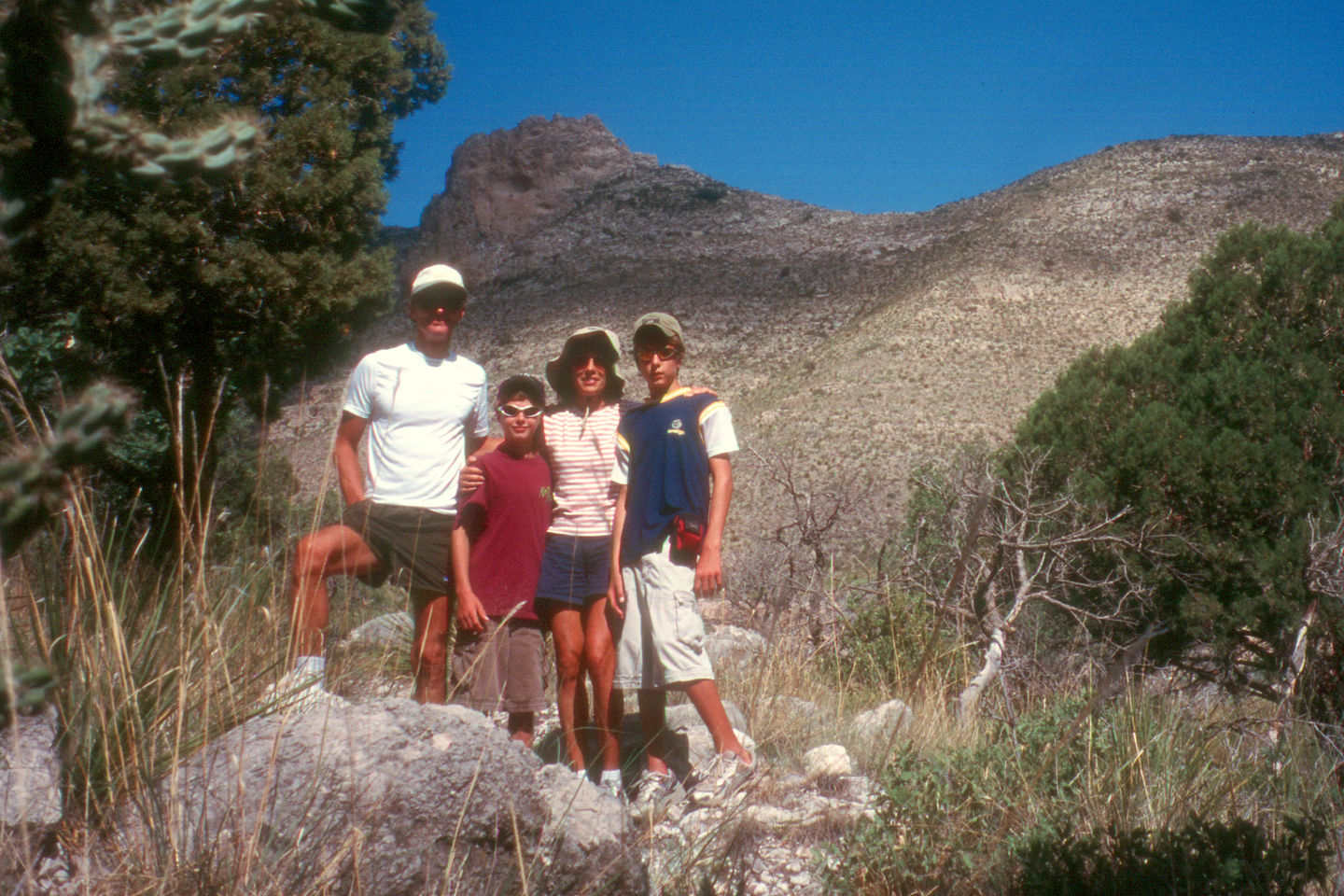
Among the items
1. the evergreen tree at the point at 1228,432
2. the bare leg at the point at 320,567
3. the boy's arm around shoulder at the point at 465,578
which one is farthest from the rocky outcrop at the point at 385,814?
the evergreen tree at the point at 1228,432

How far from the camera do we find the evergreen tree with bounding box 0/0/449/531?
10969 mm

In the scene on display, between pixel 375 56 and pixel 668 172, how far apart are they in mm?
60787

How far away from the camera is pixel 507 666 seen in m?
3.67

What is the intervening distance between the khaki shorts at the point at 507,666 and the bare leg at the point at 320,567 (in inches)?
19.6

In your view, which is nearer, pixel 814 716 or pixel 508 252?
pixel 814 716

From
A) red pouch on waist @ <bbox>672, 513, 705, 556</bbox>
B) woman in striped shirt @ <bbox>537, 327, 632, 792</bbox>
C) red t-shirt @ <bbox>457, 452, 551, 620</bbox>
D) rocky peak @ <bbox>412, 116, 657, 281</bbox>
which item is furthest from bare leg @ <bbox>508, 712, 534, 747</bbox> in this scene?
rocky peak @ <bbox>412, 116, 657, 281</bbox>

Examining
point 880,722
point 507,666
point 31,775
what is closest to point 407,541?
point 507,666

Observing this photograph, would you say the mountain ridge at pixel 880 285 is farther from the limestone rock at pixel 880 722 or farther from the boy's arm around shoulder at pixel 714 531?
the boy's arm around shoulder at pixel 714 531

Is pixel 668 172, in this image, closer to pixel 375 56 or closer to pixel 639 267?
pixel 639 267

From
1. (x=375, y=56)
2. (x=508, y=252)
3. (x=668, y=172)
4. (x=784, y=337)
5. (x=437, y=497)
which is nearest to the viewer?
(x=437, y=497)

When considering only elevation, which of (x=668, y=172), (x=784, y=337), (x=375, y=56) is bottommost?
(x=784, y=337)

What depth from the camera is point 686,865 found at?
2.35 meters

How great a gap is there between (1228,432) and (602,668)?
12.2 meters

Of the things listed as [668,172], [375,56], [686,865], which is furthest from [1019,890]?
[668,172]
